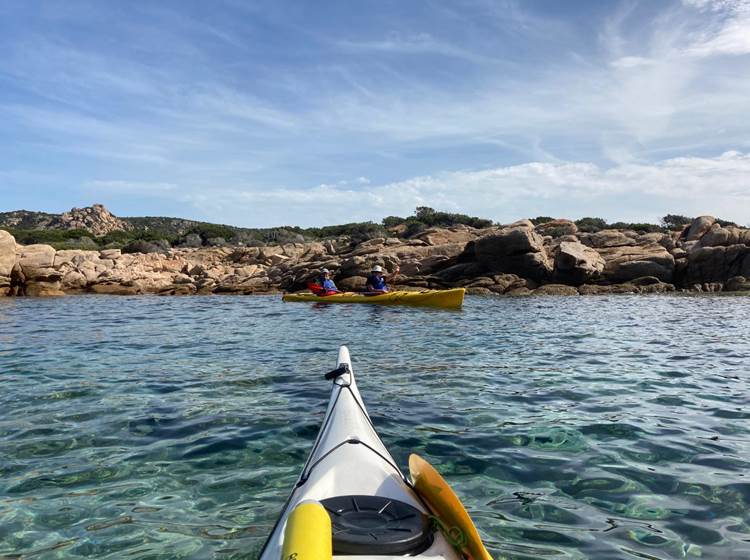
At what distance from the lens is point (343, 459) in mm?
3787

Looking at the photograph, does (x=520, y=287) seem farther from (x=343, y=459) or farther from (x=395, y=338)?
(x=343, y=459)

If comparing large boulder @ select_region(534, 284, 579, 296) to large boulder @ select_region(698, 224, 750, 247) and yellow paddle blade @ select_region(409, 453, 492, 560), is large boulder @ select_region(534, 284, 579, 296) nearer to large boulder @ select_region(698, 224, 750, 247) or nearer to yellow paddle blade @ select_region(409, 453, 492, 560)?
large boulder @ select_region(698, 224, 750, 247)

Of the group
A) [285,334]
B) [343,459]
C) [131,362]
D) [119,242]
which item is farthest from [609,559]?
[119,242]

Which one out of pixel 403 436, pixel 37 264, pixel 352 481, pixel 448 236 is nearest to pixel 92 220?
pixel 37 264

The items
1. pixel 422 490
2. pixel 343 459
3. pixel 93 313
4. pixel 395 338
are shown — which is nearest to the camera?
pixel 422 490

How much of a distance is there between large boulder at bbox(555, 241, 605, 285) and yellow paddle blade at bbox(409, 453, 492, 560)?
91.2 ft

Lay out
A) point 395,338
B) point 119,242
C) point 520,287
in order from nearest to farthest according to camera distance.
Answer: point 395,338, point 520,287, point 119,242

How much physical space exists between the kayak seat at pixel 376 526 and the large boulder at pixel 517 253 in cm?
2790

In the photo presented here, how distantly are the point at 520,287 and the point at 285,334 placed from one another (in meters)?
17.8

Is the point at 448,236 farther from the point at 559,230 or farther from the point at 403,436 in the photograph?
the point at 403,436

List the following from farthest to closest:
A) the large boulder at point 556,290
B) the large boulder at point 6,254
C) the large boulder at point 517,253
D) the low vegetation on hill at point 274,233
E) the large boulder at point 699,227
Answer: the low vegetation on hill at point 274,233
the large boulder at point 699,227
the large boulder at point 517,253
the large boulder at point 556,290
the large boulder at point 6,254

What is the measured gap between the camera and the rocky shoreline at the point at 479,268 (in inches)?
1133

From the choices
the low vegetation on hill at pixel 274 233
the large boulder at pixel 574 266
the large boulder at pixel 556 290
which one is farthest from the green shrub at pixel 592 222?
the large boulder at pixel 556 290

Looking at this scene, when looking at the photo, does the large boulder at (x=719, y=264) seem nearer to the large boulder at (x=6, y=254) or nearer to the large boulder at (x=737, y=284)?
the large boulder at (x=737, y=284)
